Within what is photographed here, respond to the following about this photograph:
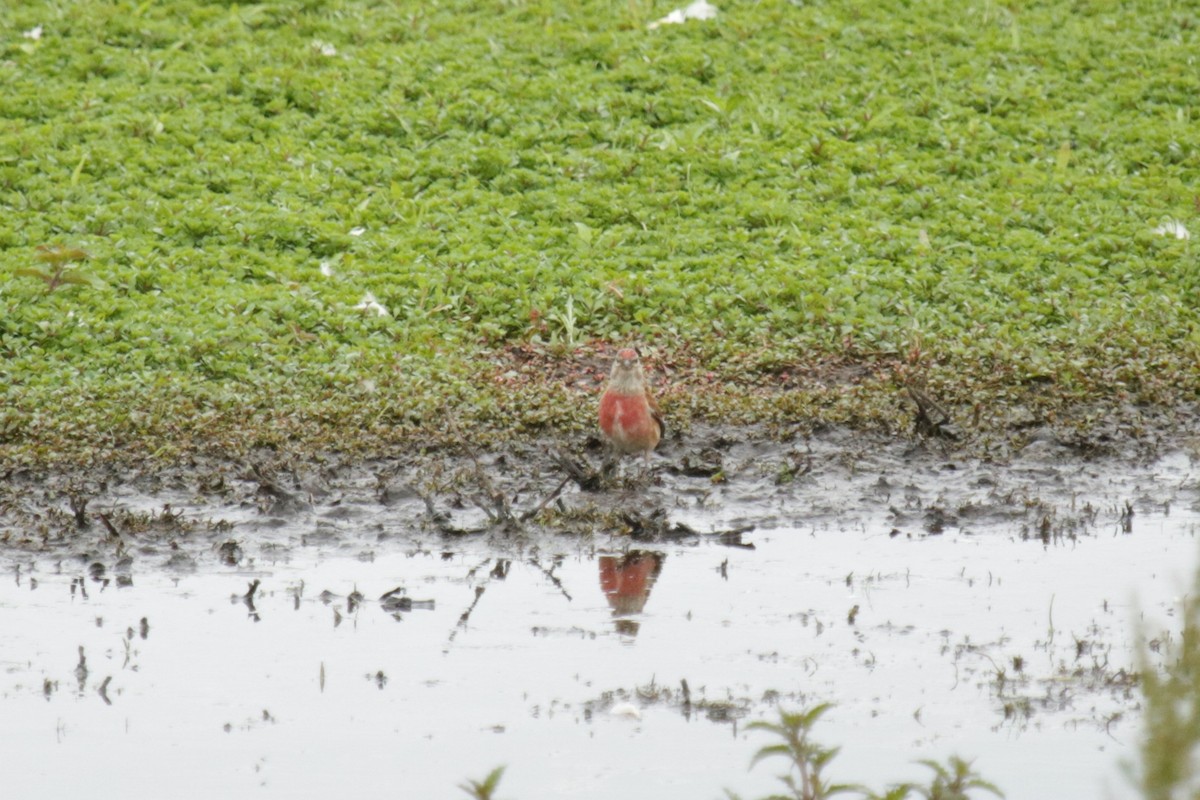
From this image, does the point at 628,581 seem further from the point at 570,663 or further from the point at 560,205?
the point at 560,205

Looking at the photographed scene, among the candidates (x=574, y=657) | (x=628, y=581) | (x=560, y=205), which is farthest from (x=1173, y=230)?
(x=574, y=657)

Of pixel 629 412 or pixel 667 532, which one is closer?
pixel 667 532

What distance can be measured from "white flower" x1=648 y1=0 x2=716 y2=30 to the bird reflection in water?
27.6 feet

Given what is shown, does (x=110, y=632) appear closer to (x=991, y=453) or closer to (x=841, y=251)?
(x=991, y=453)

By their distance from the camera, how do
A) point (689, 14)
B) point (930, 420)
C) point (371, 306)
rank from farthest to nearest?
point (689, 14) → point (371, 306) → point (930, 420)

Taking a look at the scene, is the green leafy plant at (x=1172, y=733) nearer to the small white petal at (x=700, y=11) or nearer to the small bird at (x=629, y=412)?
the small bird at (x=629, y=412)

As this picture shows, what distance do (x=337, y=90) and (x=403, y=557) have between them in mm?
6872

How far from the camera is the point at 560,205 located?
11.3 metres

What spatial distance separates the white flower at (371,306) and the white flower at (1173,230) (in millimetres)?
5442

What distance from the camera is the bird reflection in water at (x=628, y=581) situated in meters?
6.16

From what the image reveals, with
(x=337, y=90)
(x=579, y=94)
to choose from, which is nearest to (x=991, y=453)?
(x=579, y=94)

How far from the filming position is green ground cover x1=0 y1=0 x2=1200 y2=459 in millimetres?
9125

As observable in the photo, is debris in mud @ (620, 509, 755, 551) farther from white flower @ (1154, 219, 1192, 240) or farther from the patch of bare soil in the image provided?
white flower @ (1154, 219, 1192, 240)

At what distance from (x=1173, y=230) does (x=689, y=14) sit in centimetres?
528
